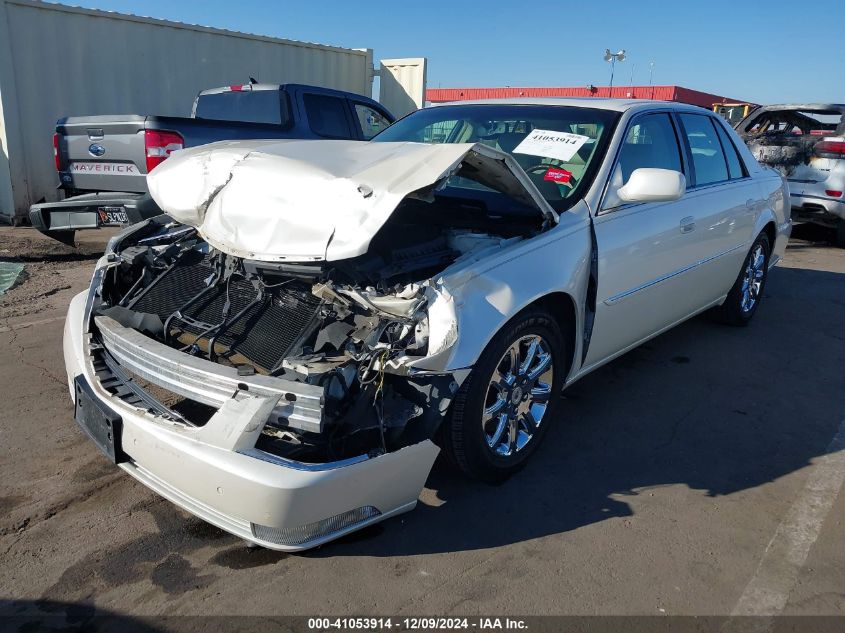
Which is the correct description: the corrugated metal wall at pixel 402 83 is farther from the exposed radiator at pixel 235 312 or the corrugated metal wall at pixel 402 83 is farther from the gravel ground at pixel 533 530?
the exposed radiator at pixel 235 312

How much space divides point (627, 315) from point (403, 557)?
1.93 m

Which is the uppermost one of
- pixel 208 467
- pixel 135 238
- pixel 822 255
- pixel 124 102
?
pixel 124 102

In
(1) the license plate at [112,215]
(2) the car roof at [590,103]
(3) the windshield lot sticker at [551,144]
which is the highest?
(2) the car roof at [590,103]

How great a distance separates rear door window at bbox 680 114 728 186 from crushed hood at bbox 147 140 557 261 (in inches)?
77.9

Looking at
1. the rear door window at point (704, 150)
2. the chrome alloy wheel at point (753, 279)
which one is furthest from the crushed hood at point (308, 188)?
the chrome alloy wheel at point (753, 279)

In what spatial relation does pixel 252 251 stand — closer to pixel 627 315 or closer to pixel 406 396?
pixel 406 396

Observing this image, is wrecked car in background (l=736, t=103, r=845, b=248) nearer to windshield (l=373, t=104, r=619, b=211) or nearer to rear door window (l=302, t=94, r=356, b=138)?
rear door window (l=302, t=94, r=356, b=138)

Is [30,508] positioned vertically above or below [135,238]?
below

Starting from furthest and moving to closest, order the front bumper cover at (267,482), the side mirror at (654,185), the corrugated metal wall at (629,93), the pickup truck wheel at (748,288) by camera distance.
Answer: the corrugated metal wall at (629,93), the pickup truck wheel at (748,288), the side mirror at (654,185), the front bumper cover at (267,482)

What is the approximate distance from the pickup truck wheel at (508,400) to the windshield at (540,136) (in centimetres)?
74

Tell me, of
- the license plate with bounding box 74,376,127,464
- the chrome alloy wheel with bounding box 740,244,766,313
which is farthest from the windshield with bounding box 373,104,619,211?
the chrome alloy wheel with bounding box 740,244,766,313

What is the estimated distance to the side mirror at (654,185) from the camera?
337cm

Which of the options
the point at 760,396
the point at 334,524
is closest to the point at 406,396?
the point at 334,524

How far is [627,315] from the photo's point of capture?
3736 millimetres
